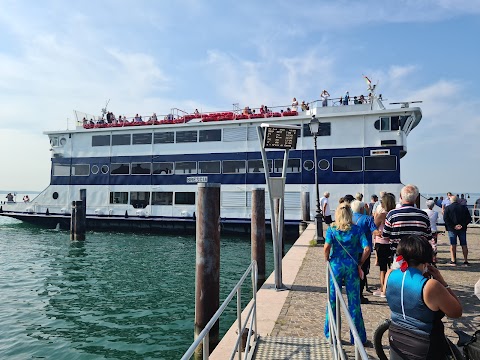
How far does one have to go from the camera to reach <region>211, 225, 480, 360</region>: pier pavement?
4.50 metres

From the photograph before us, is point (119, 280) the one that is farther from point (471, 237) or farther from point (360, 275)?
point (471, 237)

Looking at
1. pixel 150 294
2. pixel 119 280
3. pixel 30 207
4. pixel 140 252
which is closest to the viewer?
pixel 150 294

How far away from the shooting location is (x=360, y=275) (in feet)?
14.8

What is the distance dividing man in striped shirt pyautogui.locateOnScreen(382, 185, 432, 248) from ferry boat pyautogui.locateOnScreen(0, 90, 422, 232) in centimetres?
1438

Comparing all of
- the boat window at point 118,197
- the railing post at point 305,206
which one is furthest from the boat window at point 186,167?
the railing post at point 305,206

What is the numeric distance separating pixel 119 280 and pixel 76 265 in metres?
3.23

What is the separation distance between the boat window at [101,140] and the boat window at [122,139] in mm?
473

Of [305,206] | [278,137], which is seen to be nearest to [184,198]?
[305,206]

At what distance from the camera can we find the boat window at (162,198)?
22.3m

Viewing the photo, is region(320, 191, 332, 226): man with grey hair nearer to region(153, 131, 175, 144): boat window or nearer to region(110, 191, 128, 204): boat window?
region(153, 131, 175, 144): boat window

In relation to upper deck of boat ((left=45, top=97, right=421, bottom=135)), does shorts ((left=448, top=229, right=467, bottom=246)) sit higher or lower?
lower

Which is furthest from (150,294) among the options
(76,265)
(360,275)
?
(360,275)

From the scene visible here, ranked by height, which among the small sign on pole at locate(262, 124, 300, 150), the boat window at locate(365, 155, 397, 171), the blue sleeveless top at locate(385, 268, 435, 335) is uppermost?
the boat window at locate(365, 155, 397, 171)

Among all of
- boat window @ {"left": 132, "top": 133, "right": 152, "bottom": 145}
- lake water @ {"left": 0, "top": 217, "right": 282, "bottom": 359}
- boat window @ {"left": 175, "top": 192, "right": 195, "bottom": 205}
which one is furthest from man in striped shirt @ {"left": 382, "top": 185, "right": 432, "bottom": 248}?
boat window @ {"left": 132, "top": 133, "right": 152, "bottom": 145}
